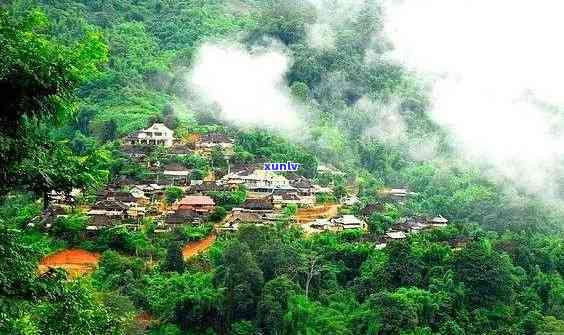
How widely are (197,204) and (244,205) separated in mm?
1571

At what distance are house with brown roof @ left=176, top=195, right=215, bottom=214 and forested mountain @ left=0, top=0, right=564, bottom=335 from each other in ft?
0.52

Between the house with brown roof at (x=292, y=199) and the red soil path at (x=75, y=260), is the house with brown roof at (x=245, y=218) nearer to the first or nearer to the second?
the house with brown roof at (x=292, y=199)

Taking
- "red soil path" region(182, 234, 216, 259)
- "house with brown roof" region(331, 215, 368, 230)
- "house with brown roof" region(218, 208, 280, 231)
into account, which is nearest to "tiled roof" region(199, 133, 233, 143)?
"house with brown roof" region(218, 208, 280, 231)

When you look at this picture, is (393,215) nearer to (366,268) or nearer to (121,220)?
(366,268)

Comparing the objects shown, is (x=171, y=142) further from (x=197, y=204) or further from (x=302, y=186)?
(x=197, y=204)

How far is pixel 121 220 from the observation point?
23969mm

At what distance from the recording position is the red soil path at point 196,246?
2312 centimetres

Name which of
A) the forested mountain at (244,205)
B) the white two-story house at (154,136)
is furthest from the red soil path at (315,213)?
the white two-story house at (154,136)

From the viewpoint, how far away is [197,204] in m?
25.8

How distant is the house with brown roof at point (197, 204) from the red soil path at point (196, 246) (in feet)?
4.91

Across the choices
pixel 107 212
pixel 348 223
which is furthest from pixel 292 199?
pixel 107 212

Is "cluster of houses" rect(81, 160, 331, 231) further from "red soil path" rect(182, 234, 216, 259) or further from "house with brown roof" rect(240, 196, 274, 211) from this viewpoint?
"red soil path" rect(182, 234, 216, 259)

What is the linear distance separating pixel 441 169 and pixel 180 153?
12345 mm

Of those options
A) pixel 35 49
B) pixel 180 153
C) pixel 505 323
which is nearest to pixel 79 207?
pixel 180 153
